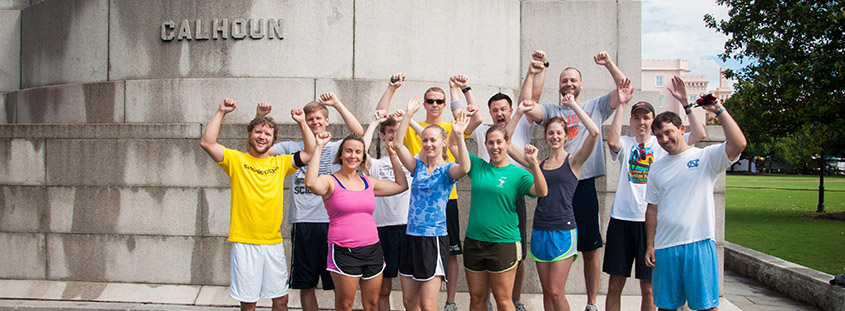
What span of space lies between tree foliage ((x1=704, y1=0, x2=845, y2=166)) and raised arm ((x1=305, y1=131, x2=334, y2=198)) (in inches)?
548

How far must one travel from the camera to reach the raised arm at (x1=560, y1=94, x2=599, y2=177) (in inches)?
197

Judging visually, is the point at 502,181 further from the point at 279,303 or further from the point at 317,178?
the point at 279,303

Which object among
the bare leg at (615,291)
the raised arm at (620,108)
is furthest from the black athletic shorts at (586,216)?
the raised arm at (620,108)

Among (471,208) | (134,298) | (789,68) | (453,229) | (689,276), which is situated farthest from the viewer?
(789,68)

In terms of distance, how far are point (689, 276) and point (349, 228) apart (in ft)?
8.52

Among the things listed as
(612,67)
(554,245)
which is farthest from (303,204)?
(612,67)

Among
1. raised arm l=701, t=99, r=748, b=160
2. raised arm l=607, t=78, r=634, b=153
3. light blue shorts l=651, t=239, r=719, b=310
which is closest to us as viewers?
raised arm l=701, t=99, r=748, b=160

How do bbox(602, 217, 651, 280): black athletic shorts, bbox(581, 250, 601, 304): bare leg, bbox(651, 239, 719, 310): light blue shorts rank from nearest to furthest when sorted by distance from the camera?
bbox(651, 239, 719, 310): light blue shorts
bbox(602, 217, 651, 280): black athletic shorts
bbox(581, 250, 601, 304): bare leg

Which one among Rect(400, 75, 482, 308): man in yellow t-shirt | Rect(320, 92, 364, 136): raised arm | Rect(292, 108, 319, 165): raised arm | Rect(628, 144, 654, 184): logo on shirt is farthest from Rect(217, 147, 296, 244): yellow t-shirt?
Rect(628, 144, 654, 184): logo on shirt

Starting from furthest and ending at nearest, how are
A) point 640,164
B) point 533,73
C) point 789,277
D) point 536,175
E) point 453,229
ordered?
1. point 789,277
2. point 533,73
3. point 453,229
4. point 640,164
5. point 536,175

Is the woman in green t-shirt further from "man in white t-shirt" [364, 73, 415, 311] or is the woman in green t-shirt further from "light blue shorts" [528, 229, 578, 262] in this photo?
"man in white t-shirt" [364, 73, 415, 311]

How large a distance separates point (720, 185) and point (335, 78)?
490 centimetres

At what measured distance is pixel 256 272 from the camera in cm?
496

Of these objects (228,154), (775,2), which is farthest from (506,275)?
(775,2)
